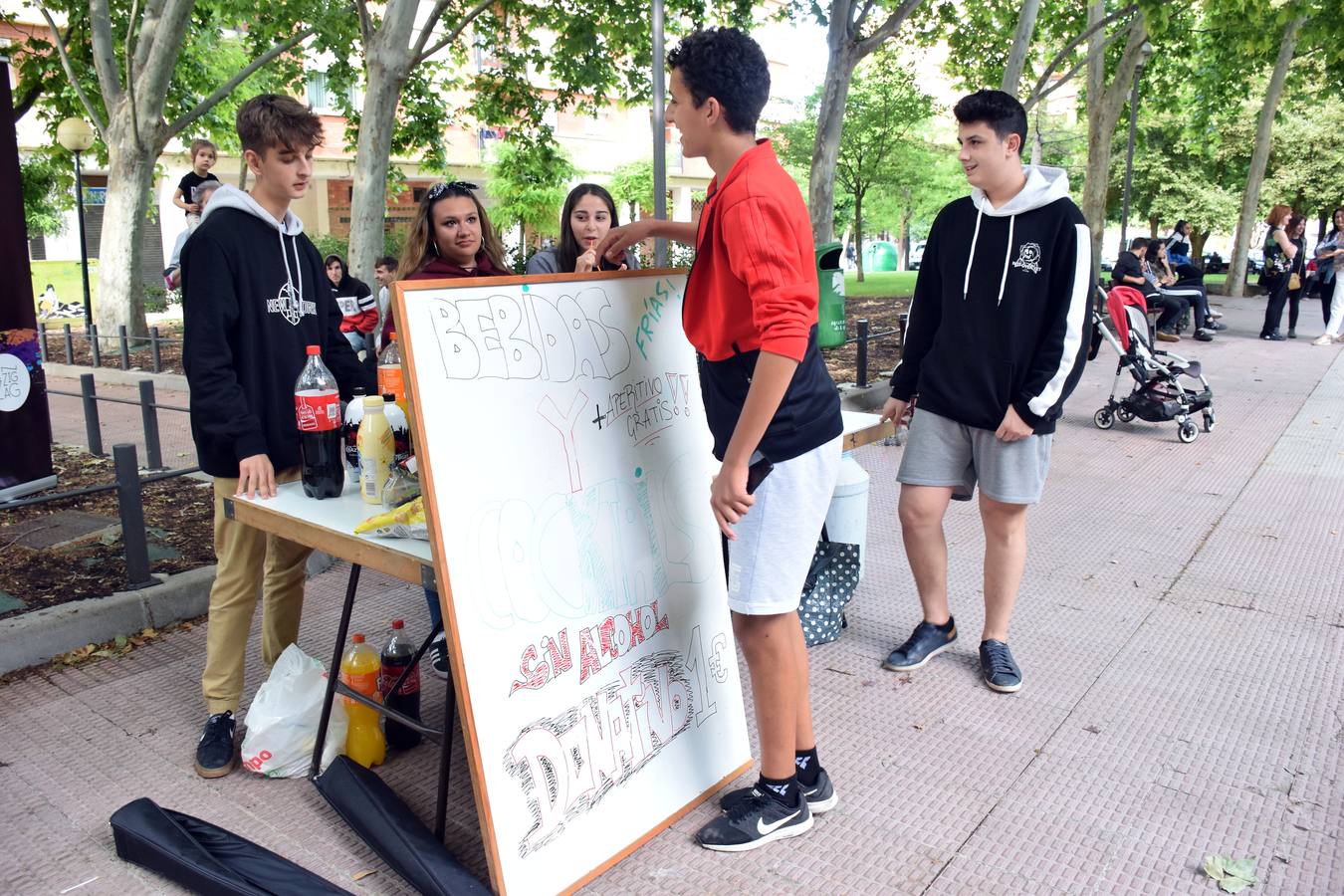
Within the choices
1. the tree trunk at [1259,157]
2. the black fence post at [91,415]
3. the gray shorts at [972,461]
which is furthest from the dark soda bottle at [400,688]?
the tree trunk at [1259,157]

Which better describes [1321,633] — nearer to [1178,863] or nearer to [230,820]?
[1178,863]

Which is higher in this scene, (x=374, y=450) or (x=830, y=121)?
(x=830, y=121)

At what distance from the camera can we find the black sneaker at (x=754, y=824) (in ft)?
9.05

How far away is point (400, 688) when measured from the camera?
130 inches

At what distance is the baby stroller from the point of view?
8312 millimetres

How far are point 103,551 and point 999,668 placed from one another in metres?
4.49

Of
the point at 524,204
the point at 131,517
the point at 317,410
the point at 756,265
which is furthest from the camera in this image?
the point at 524,204

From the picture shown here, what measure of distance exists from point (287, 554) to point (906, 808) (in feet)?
7.11

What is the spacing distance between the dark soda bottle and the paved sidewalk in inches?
5.4

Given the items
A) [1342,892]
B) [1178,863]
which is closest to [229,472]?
[1178,863]

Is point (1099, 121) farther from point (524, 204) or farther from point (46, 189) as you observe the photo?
point (46, 189)

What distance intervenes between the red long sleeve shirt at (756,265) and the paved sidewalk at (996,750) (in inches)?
56.8

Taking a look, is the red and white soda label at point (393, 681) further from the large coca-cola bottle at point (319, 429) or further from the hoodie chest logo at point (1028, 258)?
the hoodie chest logo at point (1028, 258)

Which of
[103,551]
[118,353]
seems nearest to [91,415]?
[103,551]
